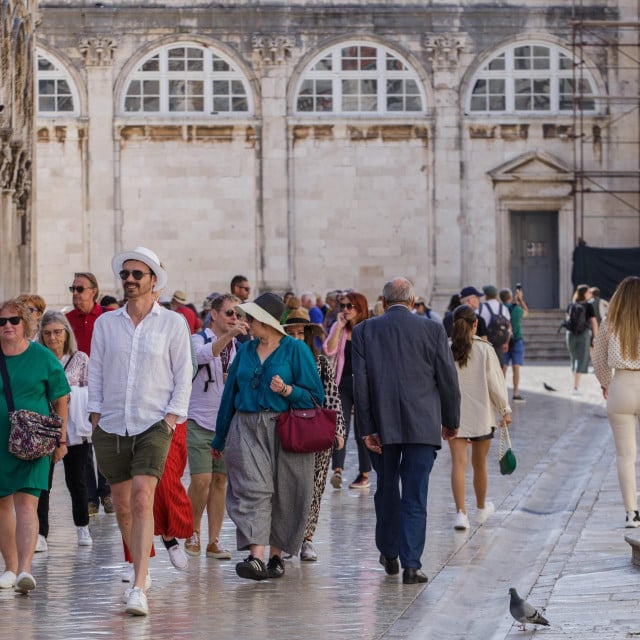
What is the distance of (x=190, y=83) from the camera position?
37344 millimetres

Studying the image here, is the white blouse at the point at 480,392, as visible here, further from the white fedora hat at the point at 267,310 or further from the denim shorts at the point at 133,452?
the denim shorts at the point at 133,452

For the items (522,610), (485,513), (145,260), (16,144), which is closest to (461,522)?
(485,513)

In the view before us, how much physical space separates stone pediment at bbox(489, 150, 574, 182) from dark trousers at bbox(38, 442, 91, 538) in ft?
86.1

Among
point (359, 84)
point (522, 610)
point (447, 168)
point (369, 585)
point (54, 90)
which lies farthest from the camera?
point (447, 168)

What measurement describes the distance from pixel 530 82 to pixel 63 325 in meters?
27.2

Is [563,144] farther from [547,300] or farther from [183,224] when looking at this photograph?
[183,224]

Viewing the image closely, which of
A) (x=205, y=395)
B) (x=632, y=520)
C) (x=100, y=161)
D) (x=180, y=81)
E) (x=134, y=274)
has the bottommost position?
(x=632, y=520)

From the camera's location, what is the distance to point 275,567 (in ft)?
34.0

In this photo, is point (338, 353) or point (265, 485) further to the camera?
point (338, 353)

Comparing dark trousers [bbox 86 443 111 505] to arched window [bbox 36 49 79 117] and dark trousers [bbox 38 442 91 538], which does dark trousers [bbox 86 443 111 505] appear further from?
arched window [bbox 36 49 79 117]

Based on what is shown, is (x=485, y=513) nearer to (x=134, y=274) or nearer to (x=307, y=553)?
(x=307, y=553)

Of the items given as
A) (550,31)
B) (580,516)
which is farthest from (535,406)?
(550,31)

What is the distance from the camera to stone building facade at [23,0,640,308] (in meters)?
37.3

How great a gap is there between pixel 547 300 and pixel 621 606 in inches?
1180
